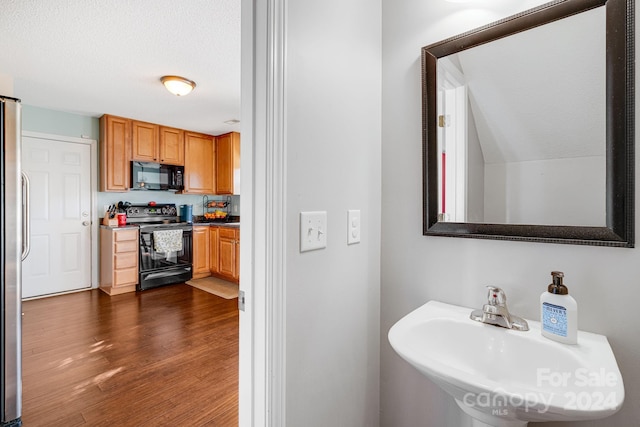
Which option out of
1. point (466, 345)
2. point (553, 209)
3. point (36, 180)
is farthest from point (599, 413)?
point (36, 180)

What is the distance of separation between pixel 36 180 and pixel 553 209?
4880 mm

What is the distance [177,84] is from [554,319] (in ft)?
9.97

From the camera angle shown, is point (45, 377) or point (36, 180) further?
point (36, 180)

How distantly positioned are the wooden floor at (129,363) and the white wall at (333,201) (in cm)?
100

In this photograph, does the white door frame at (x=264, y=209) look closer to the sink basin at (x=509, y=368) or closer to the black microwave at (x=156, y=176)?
the sink basin at (x=509, y=368)

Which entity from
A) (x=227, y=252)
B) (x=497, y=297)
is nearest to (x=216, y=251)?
(x=227, y=252)

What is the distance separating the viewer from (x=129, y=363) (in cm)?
216

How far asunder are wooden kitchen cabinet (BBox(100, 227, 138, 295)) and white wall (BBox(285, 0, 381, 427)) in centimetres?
369

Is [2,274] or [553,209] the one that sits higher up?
[553,209]

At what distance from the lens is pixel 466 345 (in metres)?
0.91

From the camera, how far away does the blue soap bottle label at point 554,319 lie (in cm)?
77

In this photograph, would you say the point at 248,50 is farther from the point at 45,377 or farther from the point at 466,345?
the point at 45,377

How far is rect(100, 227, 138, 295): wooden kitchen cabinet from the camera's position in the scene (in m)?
3.69

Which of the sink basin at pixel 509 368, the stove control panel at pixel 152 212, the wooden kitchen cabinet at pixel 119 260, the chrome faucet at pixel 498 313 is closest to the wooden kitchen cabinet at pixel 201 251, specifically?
the stove control panel at pixel 152 212
